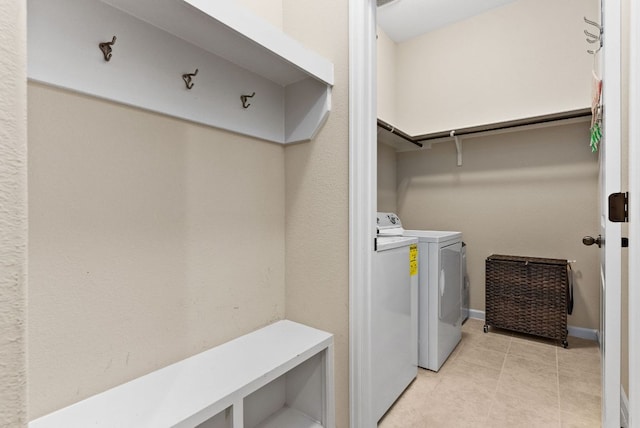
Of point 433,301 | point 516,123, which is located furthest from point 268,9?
point 516,123

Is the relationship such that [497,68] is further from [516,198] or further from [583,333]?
[583,333]

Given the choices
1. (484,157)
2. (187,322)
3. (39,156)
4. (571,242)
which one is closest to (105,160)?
(39,156)

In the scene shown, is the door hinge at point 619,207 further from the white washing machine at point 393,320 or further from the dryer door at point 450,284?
the dryer door at point 450,284

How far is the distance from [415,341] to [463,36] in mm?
2872

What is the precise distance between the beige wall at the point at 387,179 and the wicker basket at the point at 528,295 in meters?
1.06

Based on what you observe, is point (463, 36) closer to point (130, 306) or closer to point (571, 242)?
point (571, 242)

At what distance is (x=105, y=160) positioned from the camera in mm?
896

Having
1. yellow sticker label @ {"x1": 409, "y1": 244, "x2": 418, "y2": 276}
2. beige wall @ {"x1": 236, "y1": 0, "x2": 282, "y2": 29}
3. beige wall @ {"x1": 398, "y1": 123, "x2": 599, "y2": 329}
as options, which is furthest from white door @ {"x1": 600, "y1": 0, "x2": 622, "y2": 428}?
beige wall @ {"x1": 398, "y1": 123, "x2": 599, "y2": 329}

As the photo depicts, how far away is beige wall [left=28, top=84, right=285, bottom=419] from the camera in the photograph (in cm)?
79

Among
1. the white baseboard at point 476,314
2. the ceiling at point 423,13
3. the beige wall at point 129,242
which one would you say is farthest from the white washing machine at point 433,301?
the ceiling at point 423,13

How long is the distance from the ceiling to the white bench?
2.76 meters

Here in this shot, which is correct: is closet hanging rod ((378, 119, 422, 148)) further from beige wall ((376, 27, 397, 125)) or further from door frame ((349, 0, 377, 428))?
door frame ((349, 0, 377, 428))

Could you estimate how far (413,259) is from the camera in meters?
1.83

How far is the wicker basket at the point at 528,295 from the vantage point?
2318mm
